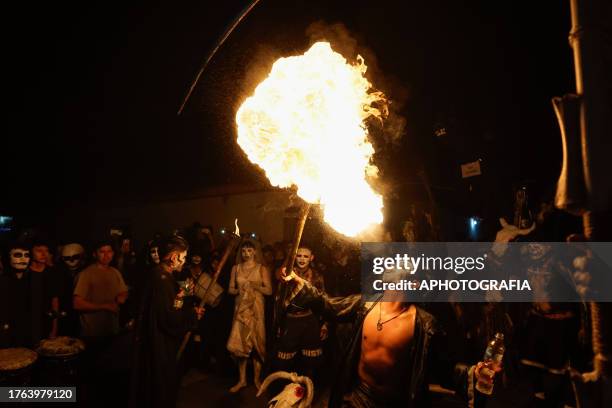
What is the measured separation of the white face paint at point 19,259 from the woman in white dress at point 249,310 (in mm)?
3050

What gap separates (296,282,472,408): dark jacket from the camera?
346cm

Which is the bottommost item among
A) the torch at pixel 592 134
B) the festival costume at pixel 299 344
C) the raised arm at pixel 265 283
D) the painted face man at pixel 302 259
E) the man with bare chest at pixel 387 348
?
the festival costume at pixel 299 344

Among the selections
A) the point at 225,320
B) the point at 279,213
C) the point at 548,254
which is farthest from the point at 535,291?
the point at 279,213

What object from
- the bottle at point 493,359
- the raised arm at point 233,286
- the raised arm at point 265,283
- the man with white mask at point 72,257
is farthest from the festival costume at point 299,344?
the man with white mask at point 72,257

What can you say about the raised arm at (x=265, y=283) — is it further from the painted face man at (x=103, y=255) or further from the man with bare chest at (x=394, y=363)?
the man with bare chest at (x=394, y=363)

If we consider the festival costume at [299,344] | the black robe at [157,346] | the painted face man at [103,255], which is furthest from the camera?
the painted face man at [103,255]

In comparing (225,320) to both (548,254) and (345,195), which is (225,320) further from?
(548,254)

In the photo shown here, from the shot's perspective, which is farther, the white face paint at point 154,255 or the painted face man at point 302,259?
the white face paint at point 154,255

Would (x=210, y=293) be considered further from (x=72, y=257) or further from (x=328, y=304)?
(x=328, y=304)

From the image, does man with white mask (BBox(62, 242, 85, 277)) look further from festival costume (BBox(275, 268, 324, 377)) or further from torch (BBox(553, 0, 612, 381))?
torch (BBox(553, 0, 612, 381))

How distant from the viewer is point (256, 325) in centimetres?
671

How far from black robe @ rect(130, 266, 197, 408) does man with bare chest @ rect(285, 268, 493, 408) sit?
1.78m

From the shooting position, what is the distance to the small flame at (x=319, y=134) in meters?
4.18

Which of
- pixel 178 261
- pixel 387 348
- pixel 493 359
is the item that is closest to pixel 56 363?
pixel 178 261
